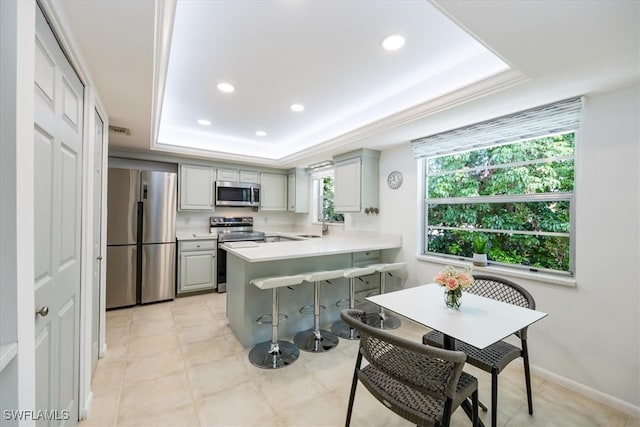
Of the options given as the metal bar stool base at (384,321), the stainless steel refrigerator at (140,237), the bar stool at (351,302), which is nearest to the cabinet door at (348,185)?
the bar stool at (351,302)

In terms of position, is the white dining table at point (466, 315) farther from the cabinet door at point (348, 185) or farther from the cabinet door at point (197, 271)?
the cabinet door at point (197, 271)

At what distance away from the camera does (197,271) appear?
4145 millimetres

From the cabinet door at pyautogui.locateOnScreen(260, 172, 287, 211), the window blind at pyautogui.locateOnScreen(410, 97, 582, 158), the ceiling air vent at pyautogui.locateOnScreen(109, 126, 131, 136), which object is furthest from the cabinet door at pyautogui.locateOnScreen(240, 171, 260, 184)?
the window blind at pyautogui.locateOnScreen(410, 97, 582, 158)

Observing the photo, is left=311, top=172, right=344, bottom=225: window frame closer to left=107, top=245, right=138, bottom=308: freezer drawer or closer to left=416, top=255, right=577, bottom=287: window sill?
left=416, top=255, right=577, bottom=287: window sill

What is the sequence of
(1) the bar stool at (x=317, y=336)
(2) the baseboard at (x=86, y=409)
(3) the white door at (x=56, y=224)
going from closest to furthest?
(3) the white door at (x=56, y=224)
(2) the baseboard at (x=86, y=409)
(1) the bar stool at (x=317, y=336)

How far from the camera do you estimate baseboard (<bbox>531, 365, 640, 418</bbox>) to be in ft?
5.97

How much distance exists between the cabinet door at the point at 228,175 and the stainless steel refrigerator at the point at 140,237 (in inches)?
37.3

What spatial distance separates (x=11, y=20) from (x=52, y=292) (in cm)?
108

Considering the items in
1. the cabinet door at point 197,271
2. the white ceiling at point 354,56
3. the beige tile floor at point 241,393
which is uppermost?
the white ceiling at point 354,56

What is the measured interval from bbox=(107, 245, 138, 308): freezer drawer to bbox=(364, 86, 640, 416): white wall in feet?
14.7

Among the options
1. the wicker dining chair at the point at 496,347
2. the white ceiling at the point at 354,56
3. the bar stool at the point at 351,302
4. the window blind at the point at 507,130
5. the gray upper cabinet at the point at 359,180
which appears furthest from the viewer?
the gray upper cabinet at the point at 359,180

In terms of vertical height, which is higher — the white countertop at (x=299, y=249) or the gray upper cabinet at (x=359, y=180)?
the gray upper cabinet at (x=359, y=180)

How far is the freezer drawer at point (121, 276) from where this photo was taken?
3430mm

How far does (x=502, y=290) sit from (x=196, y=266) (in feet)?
12.7
